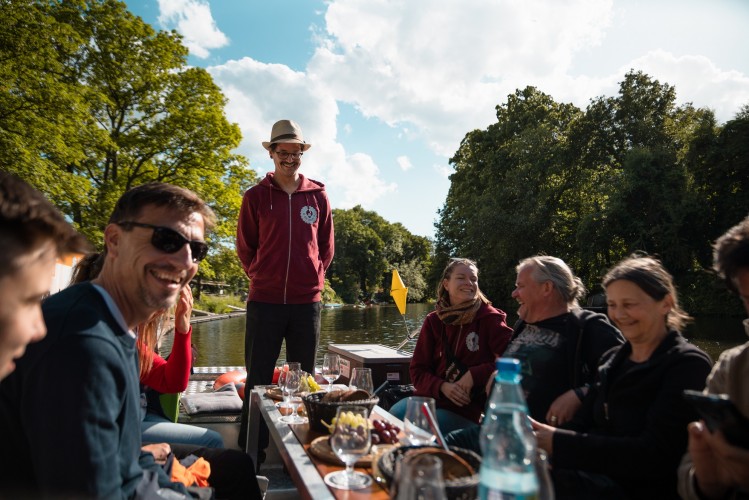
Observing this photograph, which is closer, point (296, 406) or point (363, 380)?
point (363, 380)

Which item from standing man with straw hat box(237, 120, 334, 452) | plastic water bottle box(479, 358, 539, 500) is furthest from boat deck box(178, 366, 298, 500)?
plastic water bottle box(479, 358, 539, 500)

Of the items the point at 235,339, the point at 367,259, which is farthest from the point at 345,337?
the point at 367,259

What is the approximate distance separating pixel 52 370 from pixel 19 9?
14.3m

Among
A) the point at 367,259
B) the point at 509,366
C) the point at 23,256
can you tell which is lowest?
the point at 509,366

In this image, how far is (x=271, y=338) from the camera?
4039 millimetres

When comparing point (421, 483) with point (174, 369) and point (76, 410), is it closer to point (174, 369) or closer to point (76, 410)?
point (76, 410)

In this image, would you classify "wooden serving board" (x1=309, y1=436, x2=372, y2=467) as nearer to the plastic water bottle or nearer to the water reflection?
the plastic water bottle

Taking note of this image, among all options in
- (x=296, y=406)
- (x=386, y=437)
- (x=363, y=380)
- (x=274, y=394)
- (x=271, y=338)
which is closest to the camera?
(x=386, y=437)

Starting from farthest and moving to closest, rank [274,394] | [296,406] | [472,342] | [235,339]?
[235,339] < [472,342] < [274,394] < [296,406]

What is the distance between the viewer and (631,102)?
24.5 meters

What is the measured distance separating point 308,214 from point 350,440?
2.89 meters

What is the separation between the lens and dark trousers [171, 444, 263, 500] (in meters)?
2.30

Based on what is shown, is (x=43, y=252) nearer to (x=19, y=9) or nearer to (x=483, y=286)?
(x=19, y=9)

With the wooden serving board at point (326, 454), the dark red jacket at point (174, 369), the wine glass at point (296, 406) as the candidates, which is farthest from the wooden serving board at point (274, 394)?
the wooden serving board at point (326, 454)
